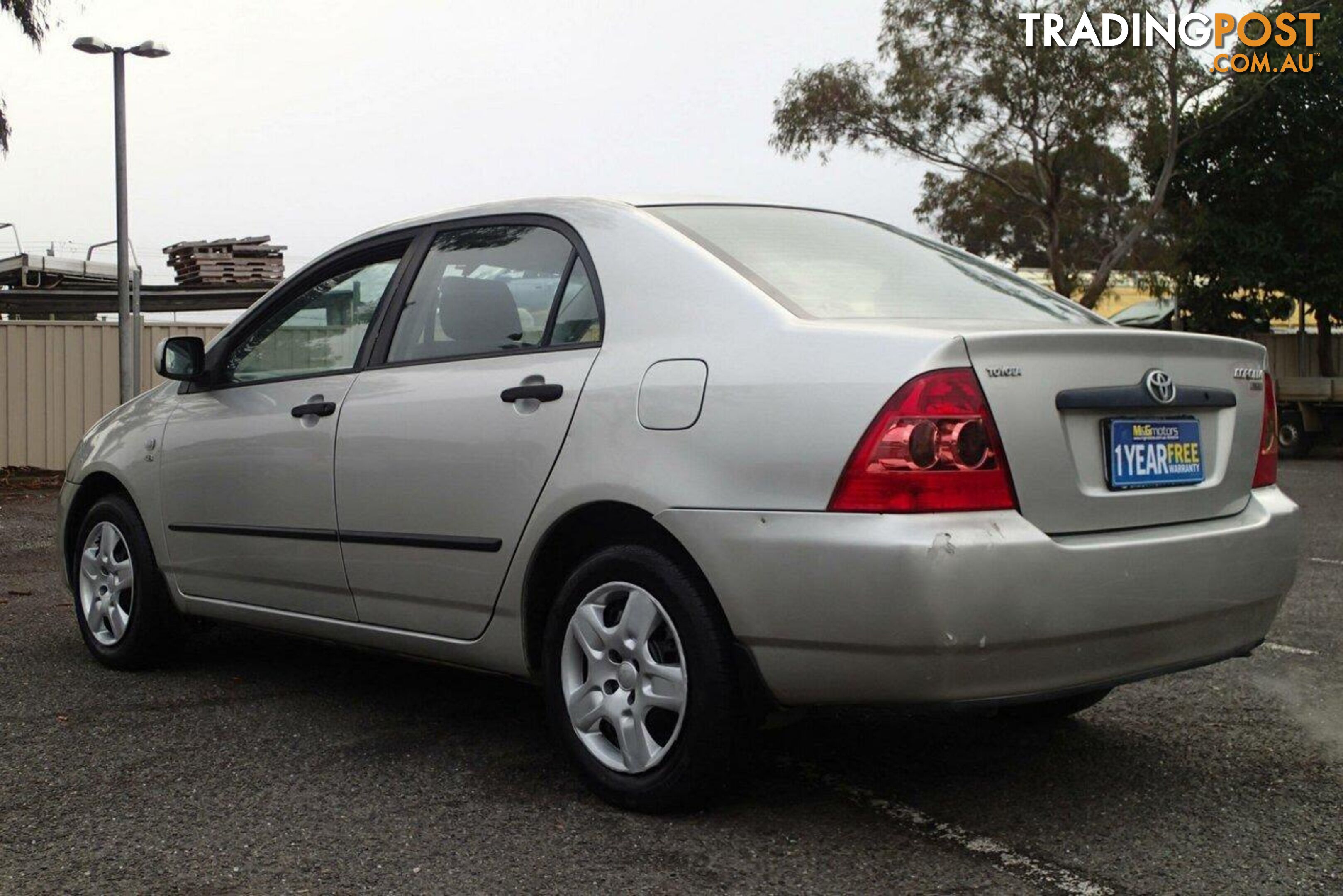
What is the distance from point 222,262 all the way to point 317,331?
21.5 meters

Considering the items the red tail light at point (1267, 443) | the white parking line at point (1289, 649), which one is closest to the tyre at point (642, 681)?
the red tail light at point (1267, 443)

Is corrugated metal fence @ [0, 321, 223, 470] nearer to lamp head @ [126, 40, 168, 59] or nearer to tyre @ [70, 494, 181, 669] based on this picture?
lamp head @ [126, 40, 168, 59]

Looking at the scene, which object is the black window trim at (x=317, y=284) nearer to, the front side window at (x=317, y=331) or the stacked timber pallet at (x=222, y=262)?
the front side window at (x=317, y=331)

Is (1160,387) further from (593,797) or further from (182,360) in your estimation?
(182,360)

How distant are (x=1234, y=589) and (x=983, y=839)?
33.2 inches

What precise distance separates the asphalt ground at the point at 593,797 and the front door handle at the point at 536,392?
1.00 metres

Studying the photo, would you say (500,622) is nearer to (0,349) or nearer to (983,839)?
(983,839)

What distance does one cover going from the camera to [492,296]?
4.20 metres

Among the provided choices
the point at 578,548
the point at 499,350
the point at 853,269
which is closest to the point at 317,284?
the point at 499,350

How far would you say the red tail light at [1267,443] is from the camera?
3.83m

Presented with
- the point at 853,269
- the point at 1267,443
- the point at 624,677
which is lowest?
the point at 624,677

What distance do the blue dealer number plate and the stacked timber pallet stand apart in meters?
23.2

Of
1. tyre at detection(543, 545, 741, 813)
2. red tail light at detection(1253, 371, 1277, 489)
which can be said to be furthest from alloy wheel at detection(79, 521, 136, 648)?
red tail light at detection(1253, 371, 1277, 489)

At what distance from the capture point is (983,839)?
3.39 m
